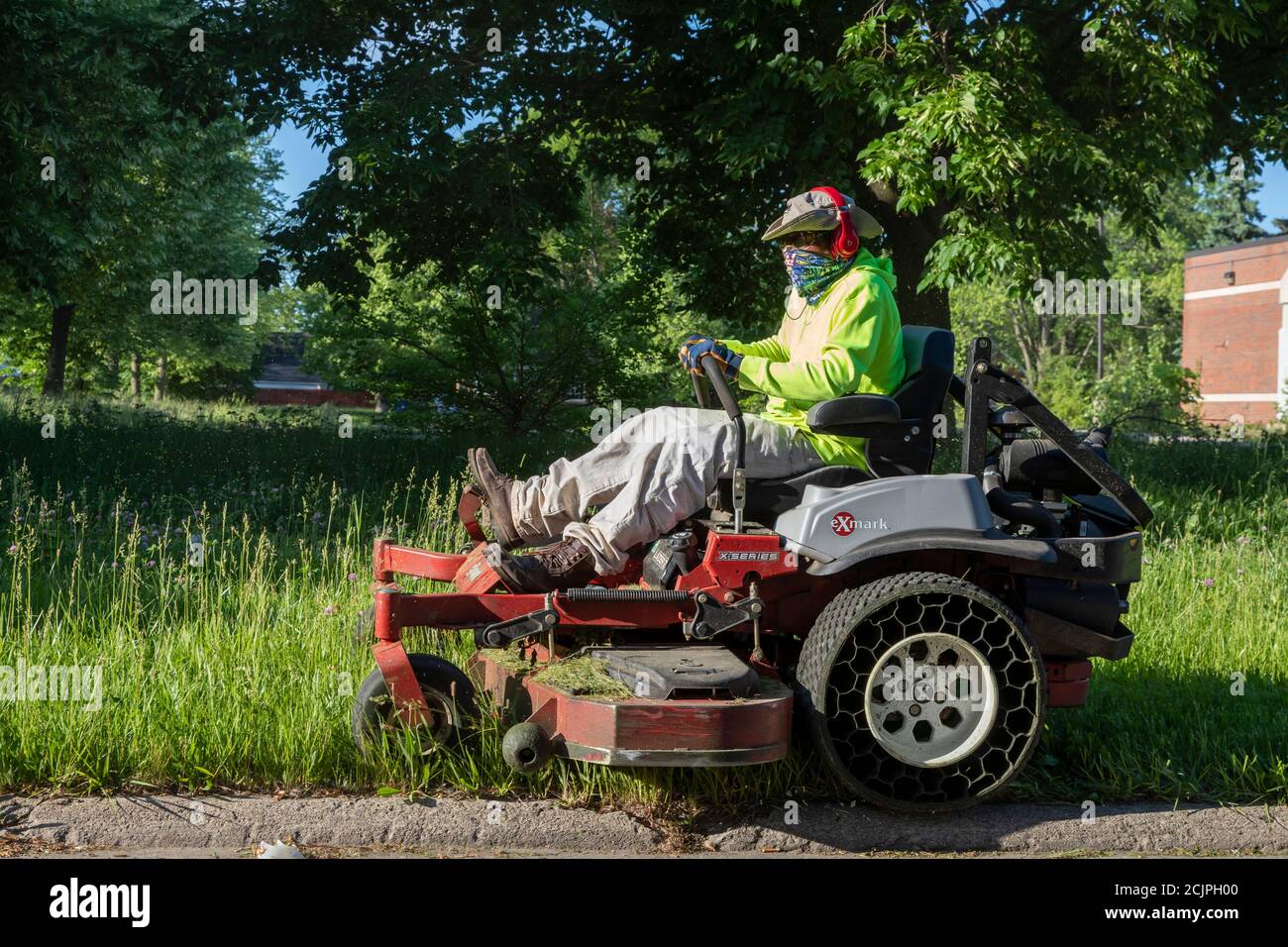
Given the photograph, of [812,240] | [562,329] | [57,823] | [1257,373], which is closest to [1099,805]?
[812,240]

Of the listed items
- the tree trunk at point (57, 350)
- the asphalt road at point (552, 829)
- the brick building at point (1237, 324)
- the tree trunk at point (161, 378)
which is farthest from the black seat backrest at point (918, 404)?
the brick building at point (1237, 324)

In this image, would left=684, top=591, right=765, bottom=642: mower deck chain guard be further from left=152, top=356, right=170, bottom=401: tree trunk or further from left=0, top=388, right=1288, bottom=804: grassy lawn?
left=152, top=356, right=170, bottom=401: tree trunk

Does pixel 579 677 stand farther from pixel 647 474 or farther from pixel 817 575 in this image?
pixel 817 575

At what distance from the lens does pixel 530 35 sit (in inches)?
438

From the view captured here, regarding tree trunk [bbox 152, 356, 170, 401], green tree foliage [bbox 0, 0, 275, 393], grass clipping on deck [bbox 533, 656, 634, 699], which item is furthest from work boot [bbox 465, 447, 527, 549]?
tree trunk [bbox 152, 356, 170, 401]

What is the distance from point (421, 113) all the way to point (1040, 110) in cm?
496

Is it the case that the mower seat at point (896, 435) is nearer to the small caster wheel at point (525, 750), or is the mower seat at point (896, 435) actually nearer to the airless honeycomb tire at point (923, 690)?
the airless honeycomb tire at point (923, 690)

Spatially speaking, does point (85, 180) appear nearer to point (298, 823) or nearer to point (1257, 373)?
point (298, 823)

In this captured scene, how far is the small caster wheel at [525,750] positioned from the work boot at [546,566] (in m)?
0.58

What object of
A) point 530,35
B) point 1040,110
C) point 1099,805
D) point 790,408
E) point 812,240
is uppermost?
point 530,35

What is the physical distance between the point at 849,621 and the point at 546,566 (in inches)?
40.4

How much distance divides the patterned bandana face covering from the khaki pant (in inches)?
20.7

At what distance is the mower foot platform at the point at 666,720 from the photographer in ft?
11.3

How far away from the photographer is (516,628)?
12.9 ft
